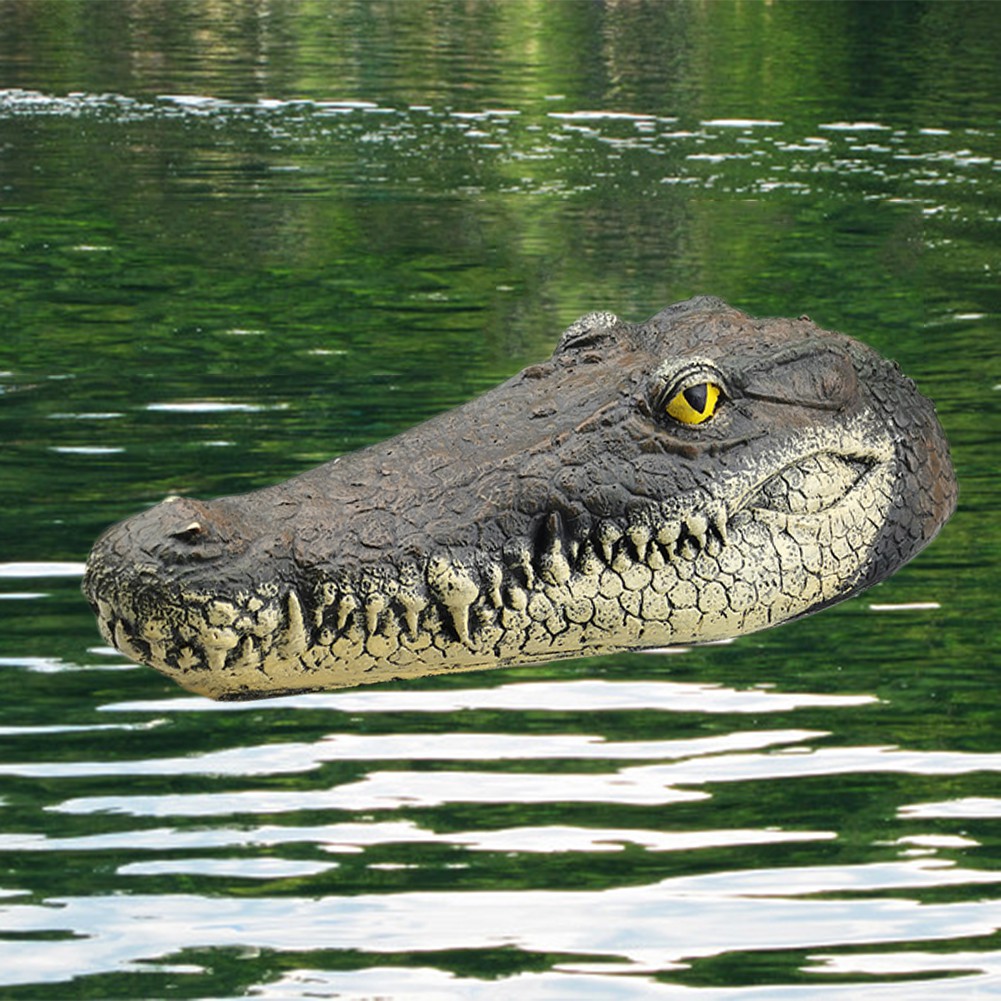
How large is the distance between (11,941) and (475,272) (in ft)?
41.9

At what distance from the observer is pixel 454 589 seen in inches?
129

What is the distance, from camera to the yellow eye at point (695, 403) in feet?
11.7

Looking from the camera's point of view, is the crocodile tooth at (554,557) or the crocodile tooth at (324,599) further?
the crocodile tooth at (554,557)

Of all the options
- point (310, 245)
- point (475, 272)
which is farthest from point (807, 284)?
point (310, 245)

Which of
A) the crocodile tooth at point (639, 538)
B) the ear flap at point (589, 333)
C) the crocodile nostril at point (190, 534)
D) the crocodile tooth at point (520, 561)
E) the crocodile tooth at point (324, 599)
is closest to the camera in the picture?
the crocodile nostril at point (190, 534)

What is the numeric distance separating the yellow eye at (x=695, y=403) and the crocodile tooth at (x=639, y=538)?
9.1 inches

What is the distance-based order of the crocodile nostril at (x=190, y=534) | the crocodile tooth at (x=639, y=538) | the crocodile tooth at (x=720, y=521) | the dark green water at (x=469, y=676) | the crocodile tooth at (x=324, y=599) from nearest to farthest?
the crocodile nostril at (x=190, y=534), the crocodile tooth at (x=324, y=599), the crocodile tooth at (x=639, y=538), the crocodile tooth at (x=720, y=521), the dark green water at (x=469, y=676)

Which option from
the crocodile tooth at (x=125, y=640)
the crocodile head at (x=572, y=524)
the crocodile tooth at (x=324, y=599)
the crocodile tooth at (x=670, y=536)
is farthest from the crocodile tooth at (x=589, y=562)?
the crocodile tooth at (x=125, y=640)

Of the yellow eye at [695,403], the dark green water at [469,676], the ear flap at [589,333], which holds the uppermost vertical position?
the ear flap at [589,333]

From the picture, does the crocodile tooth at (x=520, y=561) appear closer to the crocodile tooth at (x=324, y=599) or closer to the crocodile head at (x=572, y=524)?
the crocodile head at (x=572, y=524)

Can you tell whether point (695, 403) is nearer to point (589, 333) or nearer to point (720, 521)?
point (720, 521)

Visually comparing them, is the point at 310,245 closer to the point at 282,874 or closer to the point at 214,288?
the point at 214,288

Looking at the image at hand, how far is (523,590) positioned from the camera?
10.8 ft

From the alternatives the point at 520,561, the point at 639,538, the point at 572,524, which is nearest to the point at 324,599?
the point at 520,561
